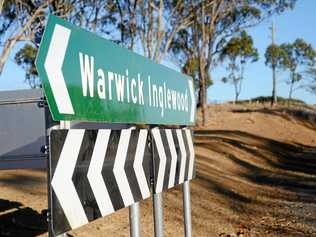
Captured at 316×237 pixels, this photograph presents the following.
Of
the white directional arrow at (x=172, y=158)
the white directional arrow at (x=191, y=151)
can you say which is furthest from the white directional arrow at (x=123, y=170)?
the white directional arrow at (x=191, y=151)

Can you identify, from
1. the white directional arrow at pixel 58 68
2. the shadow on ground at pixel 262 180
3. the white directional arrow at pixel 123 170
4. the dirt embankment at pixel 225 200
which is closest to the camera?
the white directional arrow at pixel 58 68

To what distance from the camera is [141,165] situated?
139 inches

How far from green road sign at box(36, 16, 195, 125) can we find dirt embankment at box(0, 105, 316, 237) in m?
3.06

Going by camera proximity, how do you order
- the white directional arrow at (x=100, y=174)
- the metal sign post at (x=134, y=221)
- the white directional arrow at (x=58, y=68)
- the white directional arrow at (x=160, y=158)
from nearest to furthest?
the white directional arrow at (x=58, y=68) < the white directional arrow at (x=100, y=174) < the metal sign post at (x=134, y=221) < the white directional arrow at (x=160, y=158)

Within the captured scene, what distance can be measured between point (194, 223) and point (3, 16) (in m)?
17.1

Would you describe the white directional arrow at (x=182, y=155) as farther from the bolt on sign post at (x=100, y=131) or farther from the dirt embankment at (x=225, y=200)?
the dirt embankment at (x=225, y=200)

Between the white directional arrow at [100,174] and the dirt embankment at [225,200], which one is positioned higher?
the white directional arrow at [100,174]

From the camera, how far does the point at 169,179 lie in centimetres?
417

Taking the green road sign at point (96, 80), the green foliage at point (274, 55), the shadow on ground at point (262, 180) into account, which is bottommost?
the shadow on ground at point (262, 180)

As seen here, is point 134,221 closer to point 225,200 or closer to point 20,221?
point 20,221

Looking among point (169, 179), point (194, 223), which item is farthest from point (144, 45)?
point (169, 179)

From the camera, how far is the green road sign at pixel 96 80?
2.49 meters

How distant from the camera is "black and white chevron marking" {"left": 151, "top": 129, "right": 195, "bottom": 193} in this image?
3891mm

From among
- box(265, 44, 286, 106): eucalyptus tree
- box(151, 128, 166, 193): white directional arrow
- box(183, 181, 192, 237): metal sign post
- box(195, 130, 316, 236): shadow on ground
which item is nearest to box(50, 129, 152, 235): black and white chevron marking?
box(151, 128, 166, 193): white directional arrow
